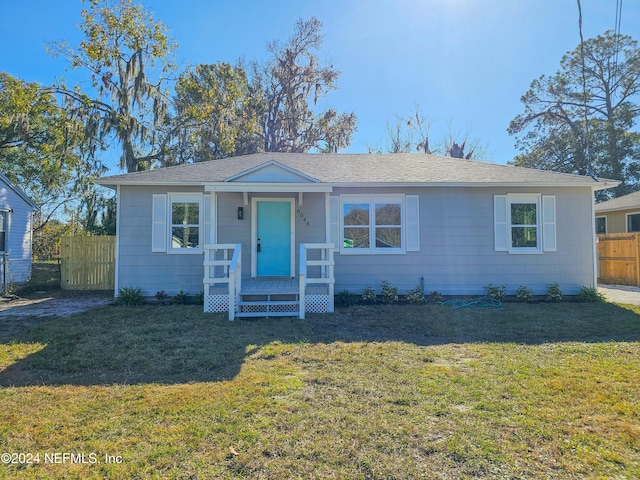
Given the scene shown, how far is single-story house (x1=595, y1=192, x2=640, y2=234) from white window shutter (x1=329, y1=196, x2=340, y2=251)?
12806 millimetres

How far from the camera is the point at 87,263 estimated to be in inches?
431

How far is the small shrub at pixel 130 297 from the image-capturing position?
8281mm

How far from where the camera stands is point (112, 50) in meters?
14.9

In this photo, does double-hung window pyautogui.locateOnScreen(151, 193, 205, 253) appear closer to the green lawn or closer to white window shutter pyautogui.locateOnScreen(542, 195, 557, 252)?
the green lawn

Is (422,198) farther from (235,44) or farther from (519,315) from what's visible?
(235,44)

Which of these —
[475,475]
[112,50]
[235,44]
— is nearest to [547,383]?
[475,475]

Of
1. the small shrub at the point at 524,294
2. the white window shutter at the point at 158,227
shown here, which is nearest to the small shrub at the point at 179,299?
the white window shutter at the point at 158,227

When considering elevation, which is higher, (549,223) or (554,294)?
(549,223)

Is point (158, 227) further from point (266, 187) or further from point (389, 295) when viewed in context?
point (389, 295)

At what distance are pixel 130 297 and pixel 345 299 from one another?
499 centimetres

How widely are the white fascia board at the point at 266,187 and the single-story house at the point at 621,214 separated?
13.6 m

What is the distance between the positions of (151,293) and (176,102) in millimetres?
12295

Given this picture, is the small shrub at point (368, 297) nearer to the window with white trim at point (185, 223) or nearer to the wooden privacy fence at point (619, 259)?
the window with white trim at point (185, 223)

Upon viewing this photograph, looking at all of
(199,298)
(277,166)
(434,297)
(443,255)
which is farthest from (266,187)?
(434,297)
